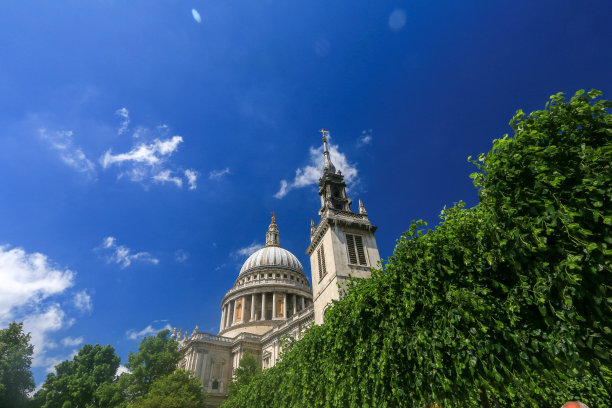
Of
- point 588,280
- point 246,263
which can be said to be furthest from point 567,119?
point 246,263

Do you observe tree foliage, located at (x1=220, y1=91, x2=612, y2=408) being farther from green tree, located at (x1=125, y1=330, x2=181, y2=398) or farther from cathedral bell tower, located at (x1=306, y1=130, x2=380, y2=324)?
green tree, located at (x1=125, y1=330, x2=181, y2=398)

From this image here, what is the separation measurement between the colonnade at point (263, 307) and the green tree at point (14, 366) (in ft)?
105

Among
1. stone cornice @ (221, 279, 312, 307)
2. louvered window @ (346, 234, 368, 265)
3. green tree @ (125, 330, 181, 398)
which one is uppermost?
stone cornice @ (221, 279, 312, 307)

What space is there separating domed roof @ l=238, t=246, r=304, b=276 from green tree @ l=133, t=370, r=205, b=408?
38.9 metres

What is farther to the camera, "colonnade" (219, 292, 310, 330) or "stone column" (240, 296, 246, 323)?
"stone column" (240, 296, 246, 323)

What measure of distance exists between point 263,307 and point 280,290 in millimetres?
5028

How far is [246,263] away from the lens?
79750 millimetres

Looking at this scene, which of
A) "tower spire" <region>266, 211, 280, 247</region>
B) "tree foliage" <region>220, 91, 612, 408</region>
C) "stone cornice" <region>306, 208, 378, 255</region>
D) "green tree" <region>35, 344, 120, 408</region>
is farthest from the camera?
"tower spire" <region>266, 211, 280, 247</region>

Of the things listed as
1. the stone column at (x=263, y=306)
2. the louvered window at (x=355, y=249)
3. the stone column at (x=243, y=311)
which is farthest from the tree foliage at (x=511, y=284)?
the stone column at (x=243, y=311)

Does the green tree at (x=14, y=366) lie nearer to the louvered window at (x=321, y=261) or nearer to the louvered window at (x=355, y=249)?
the louvered window at (x=321, y=261)

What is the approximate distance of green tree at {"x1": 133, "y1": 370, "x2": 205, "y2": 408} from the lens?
101ft

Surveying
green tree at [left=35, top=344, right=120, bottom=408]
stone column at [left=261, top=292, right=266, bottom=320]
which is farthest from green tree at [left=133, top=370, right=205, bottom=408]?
stone column at [left=261, top=292, right=266, bottom=320]

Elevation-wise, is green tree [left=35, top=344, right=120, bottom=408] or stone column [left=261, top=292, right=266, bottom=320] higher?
stone column [left=261, top=292, right=266, bottom=320]

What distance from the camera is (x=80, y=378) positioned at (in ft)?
137
